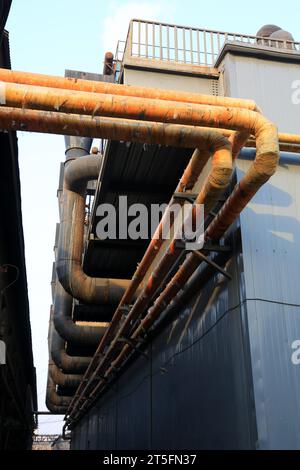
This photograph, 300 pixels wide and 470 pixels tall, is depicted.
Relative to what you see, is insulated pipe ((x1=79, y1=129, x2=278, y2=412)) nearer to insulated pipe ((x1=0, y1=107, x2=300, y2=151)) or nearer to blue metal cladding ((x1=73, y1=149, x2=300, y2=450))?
blue metal cladding ((x1=73, y1=149, x2=300, y2=450))

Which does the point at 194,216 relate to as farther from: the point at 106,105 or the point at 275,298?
the point at 106,105

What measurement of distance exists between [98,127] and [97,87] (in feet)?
1.56

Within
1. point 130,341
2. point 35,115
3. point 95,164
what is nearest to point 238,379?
point 35,115

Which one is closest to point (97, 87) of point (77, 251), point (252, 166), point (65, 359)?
point (252, 166)

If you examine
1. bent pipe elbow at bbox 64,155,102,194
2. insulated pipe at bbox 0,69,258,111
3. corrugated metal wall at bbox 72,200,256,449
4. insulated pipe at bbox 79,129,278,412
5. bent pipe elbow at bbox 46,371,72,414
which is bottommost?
corrugated metal wall at bbox 72,200,256,449

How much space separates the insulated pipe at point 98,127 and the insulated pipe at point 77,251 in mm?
5662

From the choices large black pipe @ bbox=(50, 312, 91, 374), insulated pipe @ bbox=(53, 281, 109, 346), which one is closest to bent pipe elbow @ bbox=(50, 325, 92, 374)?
large black pipe @ bbox=(50, 312, 91, 374)

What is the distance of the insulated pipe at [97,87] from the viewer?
162 inches

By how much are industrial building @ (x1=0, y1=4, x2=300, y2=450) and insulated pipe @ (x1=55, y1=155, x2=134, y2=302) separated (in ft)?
0.10

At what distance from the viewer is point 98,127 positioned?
4.02 metres

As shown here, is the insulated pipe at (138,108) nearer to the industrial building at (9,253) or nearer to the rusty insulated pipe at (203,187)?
the rusty insulated pipe at (203,187)

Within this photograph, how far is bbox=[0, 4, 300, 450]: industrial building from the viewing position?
417 cm

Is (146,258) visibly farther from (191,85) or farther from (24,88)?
(24,88)

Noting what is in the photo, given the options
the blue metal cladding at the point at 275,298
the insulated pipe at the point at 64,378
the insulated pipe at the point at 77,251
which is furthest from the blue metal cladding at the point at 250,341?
the insulated pipe at the point at 64,378
